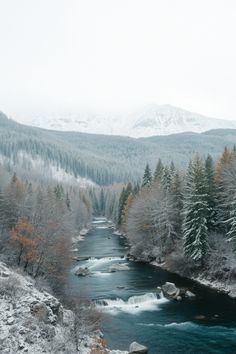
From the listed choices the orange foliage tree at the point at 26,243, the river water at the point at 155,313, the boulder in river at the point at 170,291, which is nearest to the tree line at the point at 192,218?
the river water at the point at 155,313

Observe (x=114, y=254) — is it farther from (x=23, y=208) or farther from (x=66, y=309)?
(x=66, y=309)

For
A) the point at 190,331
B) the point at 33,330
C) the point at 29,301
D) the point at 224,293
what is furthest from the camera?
the point at 224,293

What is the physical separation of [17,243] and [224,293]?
2582cm

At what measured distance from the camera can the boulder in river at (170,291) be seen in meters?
50.9

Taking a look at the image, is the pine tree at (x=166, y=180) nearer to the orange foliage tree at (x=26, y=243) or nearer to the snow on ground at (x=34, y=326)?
the orange foliage tree at (x=26, y=243)

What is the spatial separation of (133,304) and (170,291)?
206 inches

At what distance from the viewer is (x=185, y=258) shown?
210 feet

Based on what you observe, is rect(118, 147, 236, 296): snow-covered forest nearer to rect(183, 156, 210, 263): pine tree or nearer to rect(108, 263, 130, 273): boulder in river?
rect(183, 156, 210, 263): pine tree

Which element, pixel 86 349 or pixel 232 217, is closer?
pixel 86 349

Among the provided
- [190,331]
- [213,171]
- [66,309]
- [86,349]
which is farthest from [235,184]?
[86,349]

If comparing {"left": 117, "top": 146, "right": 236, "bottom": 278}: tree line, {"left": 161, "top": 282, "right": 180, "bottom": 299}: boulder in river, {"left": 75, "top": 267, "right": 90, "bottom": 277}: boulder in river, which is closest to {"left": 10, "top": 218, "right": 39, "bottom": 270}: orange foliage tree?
{"left": 75, "top": 267, "right": 90, "bottom": 277}: boulder in river

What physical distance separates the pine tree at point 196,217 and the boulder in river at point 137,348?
2628 cm

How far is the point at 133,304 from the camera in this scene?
49.3m

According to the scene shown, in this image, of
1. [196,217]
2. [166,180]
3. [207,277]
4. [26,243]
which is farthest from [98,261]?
[26,243]
